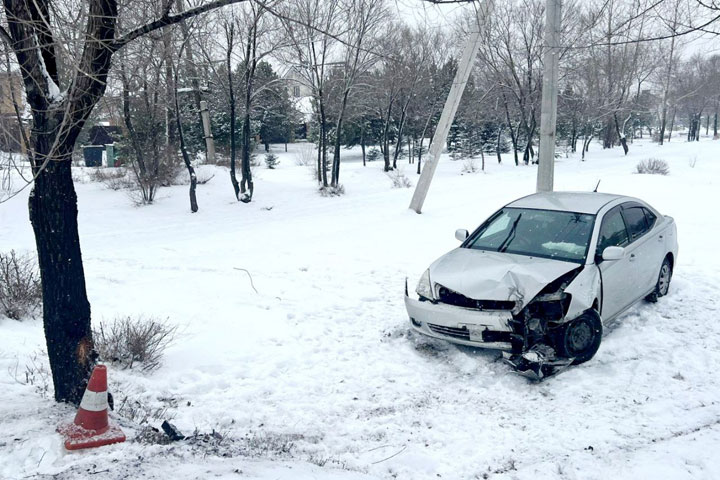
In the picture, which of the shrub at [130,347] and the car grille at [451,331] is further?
the car grille at [451,331]

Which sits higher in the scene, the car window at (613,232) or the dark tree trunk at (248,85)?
the dark tree trunk at (248,85)

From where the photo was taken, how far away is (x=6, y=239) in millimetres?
12633

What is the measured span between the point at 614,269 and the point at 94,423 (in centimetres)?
514

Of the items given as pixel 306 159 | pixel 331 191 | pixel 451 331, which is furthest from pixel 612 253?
pixel 306 159

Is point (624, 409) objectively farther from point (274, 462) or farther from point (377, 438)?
point (274, 462)

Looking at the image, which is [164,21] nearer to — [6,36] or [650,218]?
[6,36]

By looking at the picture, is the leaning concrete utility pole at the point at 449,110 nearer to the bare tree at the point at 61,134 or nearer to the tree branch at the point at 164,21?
the tree branch at the point at 164,21

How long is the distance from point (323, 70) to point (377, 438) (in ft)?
61.3

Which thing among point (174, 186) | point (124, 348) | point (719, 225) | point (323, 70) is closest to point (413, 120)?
point (323, 70)

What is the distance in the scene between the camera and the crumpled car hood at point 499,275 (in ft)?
17.1

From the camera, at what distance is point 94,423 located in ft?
Answer: 11.5

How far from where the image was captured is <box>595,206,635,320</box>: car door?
18.8ft

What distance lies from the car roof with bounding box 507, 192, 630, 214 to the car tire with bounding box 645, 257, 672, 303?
1224 millimetres

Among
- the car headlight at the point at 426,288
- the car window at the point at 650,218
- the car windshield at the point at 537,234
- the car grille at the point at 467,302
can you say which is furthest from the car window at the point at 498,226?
the car window at the point at 650,218
